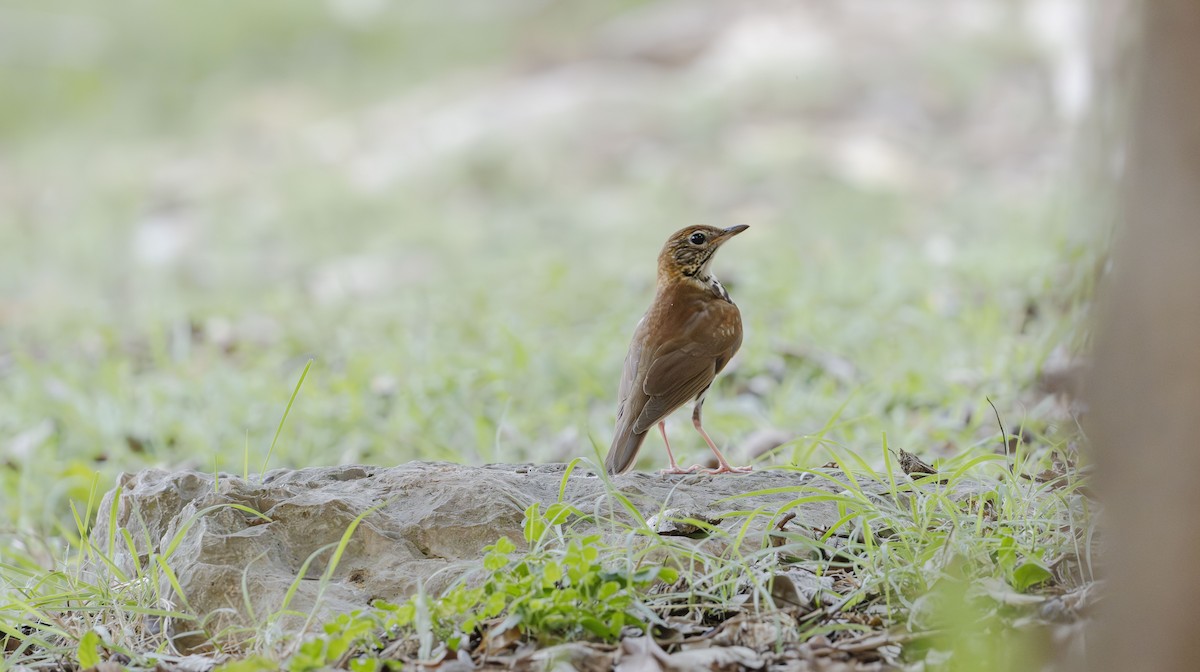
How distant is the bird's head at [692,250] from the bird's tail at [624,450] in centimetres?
77

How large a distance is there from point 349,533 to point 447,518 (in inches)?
14.2

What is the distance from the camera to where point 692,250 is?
4.38m

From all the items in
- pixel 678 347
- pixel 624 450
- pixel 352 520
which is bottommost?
pixel 624 450

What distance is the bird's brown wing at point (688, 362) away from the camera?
3910mm

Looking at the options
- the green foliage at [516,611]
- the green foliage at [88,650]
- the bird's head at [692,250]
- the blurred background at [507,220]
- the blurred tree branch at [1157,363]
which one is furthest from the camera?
the blurred background at [507,220]

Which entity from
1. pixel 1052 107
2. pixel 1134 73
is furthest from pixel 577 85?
pixel 1134 73

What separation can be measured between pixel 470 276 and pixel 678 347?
16.0ft

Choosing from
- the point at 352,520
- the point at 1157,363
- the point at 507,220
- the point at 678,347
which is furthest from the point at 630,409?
the point at 507,220

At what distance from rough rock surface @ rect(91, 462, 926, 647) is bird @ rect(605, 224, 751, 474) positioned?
465 mm

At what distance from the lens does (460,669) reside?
2479mm

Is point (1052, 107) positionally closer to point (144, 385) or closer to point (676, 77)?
point (676, 77)

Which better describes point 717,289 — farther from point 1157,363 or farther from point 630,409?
point 1157,363

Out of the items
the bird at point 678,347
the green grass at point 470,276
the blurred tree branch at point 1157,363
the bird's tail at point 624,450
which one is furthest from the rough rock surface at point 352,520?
the blurred tree branch at point 1157,363

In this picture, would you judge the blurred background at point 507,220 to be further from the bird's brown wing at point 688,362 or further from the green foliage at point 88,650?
the green foliage at point 88,650
